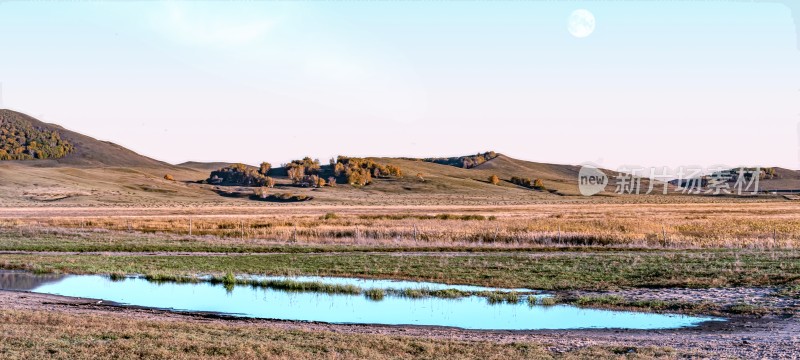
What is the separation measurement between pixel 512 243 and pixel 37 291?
27.0 m

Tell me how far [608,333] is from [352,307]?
8.08 metres

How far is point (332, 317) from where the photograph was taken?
21031mm

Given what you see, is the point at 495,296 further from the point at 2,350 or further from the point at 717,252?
the point at 717,252

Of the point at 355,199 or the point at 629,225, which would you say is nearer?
the point at 629,225

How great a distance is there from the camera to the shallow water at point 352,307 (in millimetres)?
20188

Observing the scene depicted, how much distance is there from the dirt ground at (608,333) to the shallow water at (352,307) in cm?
106

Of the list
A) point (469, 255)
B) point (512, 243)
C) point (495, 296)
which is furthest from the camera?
point (512, 243)

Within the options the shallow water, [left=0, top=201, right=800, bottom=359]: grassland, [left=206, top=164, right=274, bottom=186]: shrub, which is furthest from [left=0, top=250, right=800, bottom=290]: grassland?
[left=206, top=164, right=274, bottom=186]: shrub

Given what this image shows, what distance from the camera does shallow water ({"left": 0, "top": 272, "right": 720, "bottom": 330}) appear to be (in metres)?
20.2

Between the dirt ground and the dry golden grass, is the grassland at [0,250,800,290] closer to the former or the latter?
the dirt ground

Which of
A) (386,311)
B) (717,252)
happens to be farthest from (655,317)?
(717,252)

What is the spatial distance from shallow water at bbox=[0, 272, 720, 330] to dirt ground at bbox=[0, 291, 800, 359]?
106 cm

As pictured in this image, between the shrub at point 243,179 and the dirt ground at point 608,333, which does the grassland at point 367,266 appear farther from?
the shrub at point 243,179

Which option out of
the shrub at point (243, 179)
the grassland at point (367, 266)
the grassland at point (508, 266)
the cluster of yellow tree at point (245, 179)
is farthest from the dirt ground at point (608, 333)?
the shrub at point (243, 179)
